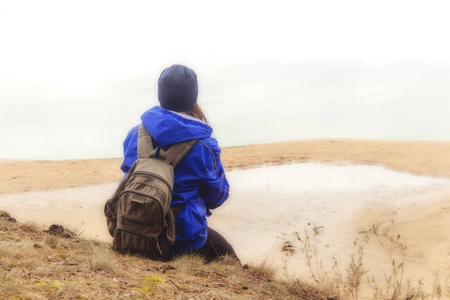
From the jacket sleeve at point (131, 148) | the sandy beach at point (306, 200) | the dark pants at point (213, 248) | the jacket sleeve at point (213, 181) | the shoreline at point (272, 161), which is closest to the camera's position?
the jacket sleeve at point (213, 181)

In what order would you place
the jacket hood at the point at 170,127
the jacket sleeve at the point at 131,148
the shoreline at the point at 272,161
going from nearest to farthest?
the jacket hood at the point at 170,127, the jacket sleeve at the point at 131,148, the shoreline at the point at 272,161

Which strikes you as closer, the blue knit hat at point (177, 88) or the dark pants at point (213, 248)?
the blue knit hat at point (177, 88)

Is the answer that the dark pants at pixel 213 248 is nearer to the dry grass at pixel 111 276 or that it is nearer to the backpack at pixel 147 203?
the dry grass at pixel 111 276

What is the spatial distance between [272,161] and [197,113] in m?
9.25

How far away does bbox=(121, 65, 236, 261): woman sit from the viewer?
3502mm

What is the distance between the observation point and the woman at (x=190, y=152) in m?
3.50

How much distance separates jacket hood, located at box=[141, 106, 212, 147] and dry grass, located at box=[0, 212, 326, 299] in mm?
973

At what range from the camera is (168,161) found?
3.49 metres

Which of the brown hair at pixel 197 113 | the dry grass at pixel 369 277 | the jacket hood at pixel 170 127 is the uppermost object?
the brown hair at pixel 197 113

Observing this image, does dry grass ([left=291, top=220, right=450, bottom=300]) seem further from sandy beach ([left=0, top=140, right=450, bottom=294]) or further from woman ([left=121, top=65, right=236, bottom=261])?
woman ([left=121, top=65, right=236, bottom=261])

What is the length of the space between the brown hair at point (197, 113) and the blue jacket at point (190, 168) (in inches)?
9.0

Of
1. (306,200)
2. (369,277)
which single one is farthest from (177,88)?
(306,200)

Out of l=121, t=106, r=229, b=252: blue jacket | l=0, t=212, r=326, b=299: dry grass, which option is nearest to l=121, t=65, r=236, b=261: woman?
l=121, t=106, r=229, b=252: blue jacket

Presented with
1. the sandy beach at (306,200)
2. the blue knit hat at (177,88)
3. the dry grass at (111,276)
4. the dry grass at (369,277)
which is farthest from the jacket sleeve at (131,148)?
the sandy beach at (306,200)
